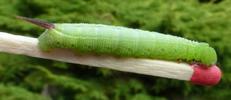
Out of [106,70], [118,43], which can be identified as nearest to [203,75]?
[118,43]

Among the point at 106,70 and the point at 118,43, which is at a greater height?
the point at 118,43

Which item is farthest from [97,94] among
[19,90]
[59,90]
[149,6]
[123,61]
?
[123,61]

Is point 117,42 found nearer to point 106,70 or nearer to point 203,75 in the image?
point 203,75

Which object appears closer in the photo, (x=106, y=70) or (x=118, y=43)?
(x=118, y=43)

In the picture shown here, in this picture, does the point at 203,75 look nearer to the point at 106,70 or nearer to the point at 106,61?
the point at 106,61

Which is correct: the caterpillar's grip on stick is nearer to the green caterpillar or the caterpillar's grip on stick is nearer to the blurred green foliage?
the green caterpillar

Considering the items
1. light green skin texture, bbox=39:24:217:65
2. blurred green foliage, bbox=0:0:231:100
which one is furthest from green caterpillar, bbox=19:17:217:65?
blurred green foliage, bbox=0:0:231:100

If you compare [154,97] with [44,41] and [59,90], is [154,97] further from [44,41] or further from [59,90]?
[44,41]
